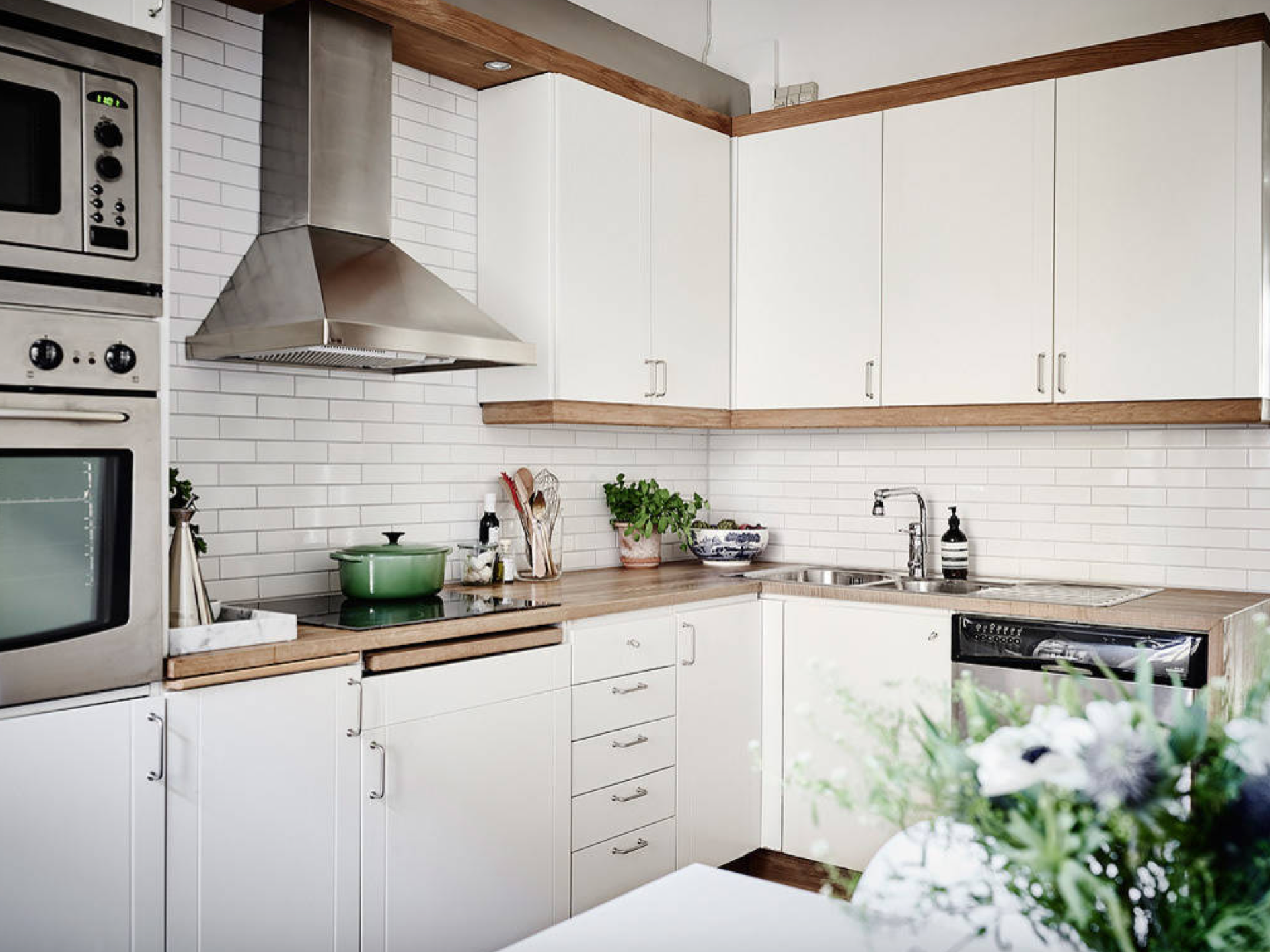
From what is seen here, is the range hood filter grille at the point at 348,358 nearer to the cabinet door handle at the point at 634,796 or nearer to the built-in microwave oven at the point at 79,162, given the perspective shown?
the built-in microwave oven at the point at 79,162

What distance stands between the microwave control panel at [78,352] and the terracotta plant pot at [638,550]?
2195 millimetres

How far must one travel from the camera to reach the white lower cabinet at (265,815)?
2.29 m

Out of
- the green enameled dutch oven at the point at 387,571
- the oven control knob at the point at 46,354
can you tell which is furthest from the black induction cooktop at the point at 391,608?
the oven control knob at the point at 46,354

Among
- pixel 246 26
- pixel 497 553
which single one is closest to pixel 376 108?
pixel 246 26

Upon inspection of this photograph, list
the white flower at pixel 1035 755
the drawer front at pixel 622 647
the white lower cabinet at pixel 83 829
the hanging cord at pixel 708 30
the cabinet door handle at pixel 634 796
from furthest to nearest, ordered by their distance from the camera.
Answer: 1. the hanging cord at pixel 708 30
2. the cabinet door handle at pixel 634 796
3. the drawer front at pixel 622 647
4. the white lower cabinet at pixel 83 829
5. the white flower at pixel 1035 755

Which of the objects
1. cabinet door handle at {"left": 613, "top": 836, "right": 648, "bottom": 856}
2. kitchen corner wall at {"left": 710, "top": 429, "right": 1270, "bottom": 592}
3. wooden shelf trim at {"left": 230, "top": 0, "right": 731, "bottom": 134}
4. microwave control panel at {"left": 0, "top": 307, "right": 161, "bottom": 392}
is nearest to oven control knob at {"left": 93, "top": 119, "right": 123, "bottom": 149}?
microwave control panel at {"left": 0, "top": 307, "right": 161, "bottom": 392}

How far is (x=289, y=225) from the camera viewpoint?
3047mm

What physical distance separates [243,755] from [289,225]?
1.42 metres

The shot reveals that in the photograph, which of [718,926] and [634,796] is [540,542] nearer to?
[634,796]

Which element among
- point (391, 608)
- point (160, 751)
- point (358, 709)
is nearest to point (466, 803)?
point (358, 709)

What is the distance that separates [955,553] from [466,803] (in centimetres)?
198

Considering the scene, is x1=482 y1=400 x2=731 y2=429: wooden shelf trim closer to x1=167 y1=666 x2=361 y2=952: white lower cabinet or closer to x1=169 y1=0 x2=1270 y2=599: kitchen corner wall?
x1=169 y1=0 x2=1270 y2=599: kitchen corner wall

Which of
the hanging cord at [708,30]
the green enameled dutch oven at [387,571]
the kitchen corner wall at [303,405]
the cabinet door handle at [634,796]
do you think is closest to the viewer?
the kitchen corner wall at [303,405]

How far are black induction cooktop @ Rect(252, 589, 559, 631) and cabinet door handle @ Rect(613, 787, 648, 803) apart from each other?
0.63 m
